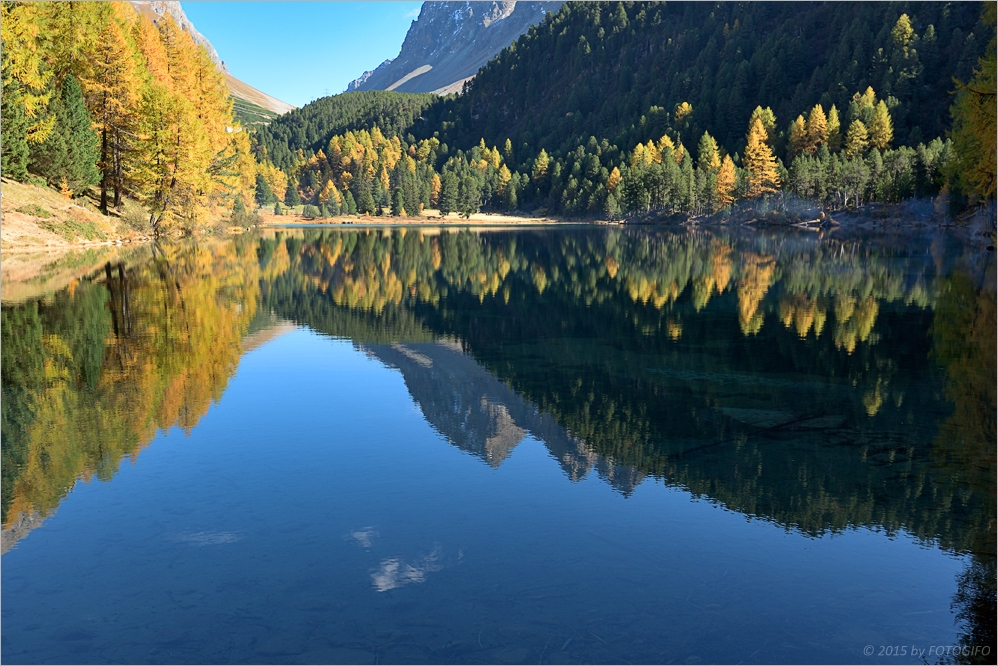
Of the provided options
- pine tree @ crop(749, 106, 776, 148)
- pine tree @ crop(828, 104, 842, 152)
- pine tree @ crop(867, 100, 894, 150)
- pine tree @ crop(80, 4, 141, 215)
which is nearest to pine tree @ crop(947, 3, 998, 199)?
pine tree @ crop(80, 4, 141, 215)

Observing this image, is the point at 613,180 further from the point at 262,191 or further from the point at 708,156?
the point at 262,191

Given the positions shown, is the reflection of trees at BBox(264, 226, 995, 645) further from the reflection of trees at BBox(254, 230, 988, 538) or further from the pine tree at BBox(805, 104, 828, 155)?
the pine tree at BBox(805, 104, 828, 155)

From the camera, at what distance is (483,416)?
51.1 feet

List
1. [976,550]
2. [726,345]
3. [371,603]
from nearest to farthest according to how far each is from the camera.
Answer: [371,603], [976,550], [726,345]

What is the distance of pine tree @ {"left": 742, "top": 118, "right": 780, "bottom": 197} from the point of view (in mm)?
135125

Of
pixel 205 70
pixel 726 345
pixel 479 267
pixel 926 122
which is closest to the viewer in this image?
pixel 726 345

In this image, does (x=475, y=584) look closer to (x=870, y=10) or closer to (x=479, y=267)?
(x=479, y=267)

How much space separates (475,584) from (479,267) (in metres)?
44.5

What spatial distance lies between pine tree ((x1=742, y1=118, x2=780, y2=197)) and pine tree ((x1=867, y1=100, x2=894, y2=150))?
55.1 ft

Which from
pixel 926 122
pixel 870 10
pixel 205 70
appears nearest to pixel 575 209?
pixel 926 122

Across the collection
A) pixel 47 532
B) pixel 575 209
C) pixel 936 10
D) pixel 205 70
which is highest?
pixel 936 10

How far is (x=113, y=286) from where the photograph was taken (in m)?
34.5

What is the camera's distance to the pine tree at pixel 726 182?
138 meters

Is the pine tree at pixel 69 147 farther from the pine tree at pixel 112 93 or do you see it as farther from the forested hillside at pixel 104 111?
the pine tree at pixel 112 93
